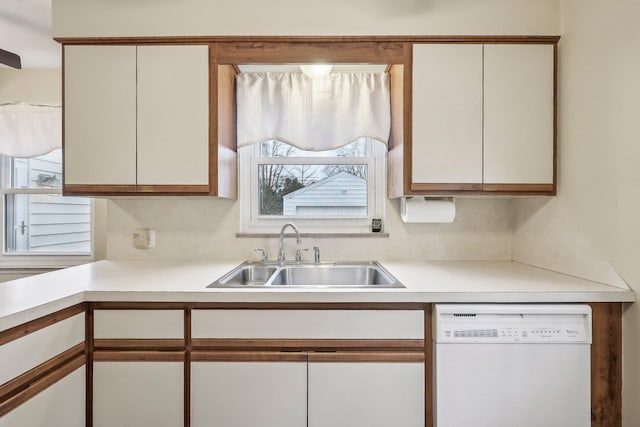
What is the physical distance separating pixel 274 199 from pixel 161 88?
899 millimetres

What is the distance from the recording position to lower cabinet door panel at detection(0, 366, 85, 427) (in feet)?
3.76

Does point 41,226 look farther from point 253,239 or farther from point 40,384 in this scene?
point 40,384

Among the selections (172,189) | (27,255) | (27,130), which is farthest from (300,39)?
(27,255)

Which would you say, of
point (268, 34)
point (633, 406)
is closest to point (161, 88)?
point (268, 34)

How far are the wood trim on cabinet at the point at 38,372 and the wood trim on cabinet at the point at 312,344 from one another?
Answer: 0.45m

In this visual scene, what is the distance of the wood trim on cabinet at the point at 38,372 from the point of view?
3.63 feet

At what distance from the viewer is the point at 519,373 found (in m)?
1.40

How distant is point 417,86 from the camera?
5.85 ft

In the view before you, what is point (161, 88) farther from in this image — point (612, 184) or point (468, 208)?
point (612, 184)

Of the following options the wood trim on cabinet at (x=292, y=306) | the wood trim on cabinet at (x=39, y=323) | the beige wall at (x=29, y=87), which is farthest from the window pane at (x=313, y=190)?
the beige wall at (x=29, y=87)

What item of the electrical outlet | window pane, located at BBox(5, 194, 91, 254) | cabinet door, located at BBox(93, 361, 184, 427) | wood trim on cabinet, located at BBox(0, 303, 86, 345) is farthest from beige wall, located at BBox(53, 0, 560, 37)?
cabinet door, located at BBox(93, 361, 184, 427)

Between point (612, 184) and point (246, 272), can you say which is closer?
point (612, 184)

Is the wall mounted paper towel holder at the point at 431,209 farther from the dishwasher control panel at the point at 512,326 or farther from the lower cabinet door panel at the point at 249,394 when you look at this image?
the lower cabinet door panel at the point at 249,394

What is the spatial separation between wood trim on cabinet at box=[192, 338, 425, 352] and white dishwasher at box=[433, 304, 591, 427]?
143 millimetres
